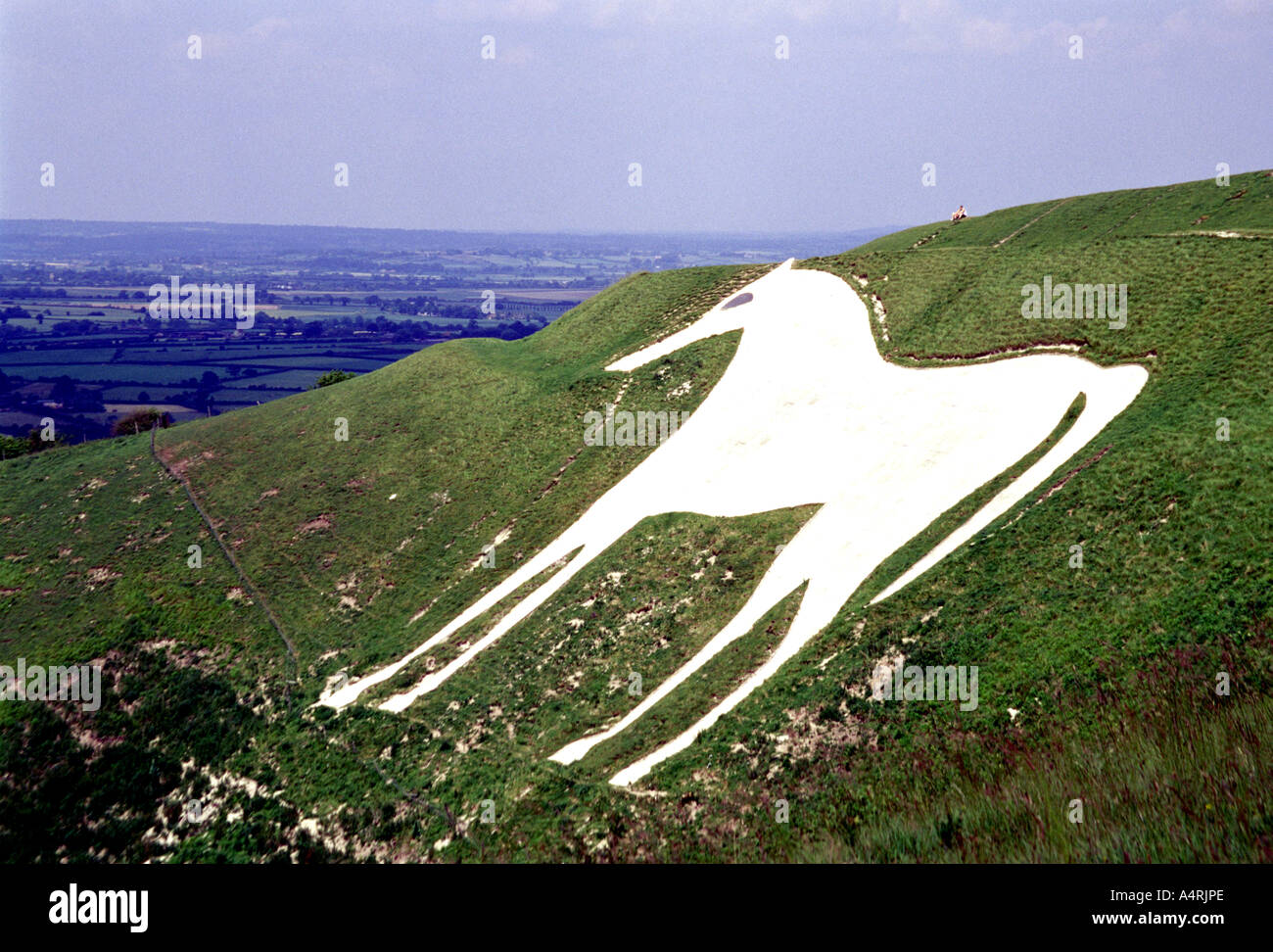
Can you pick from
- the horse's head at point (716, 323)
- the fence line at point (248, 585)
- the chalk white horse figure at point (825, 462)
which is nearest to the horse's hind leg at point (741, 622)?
the chalk white horse figure at point (825, 462)

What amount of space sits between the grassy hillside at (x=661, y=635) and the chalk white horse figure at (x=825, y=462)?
42.3 inches

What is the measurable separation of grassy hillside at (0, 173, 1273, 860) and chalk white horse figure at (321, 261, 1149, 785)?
107 centimetres

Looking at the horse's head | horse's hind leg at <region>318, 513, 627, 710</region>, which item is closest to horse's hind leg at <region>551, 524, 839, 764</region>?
horse's hind leg at <region>318, 513, 627, 710</region>

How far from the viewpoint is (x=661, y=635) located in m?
32.4

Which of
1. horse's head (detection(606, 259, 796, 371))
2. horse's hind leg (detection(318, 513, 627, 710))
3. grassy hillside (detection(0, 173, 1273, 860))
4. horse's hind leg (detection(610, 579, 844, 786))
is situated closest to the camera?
grassy hillside (detection(0, 173, 1273, 860))

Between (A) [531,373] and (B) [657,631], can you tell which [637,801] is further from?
(A) [531,373]

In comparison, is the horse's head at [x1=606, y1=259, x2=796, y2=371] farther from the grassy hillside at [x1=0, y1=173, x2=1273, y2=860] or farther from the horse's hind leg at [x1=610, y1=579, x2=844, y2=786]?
the horse's hind leg at [x1=610, y1=579, x2=844, y2=786]

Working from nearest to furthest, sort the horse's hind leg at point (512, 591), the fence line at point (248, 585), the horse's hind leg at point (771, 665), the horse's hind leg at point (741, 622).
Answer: the horse's hind leg at point (771, 665) < the horse's hind leg at point (741, 622) < the horse's hind leg at point (512, 591) < the fence line at point (248, 585)

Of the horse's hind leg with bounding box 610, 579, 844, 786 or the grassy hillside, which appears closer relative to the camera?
the grassy hillside

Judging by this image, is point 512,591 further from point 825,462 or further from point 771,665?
point 825,462

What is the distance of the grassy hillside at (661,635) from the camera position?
1908 cm

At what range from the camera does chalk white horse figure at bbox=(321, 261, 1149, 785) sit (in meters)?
31.4

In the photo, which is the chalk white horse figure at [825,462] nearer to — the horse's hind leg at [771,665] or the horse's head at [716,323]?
the horse's hind leg at [771,665]
